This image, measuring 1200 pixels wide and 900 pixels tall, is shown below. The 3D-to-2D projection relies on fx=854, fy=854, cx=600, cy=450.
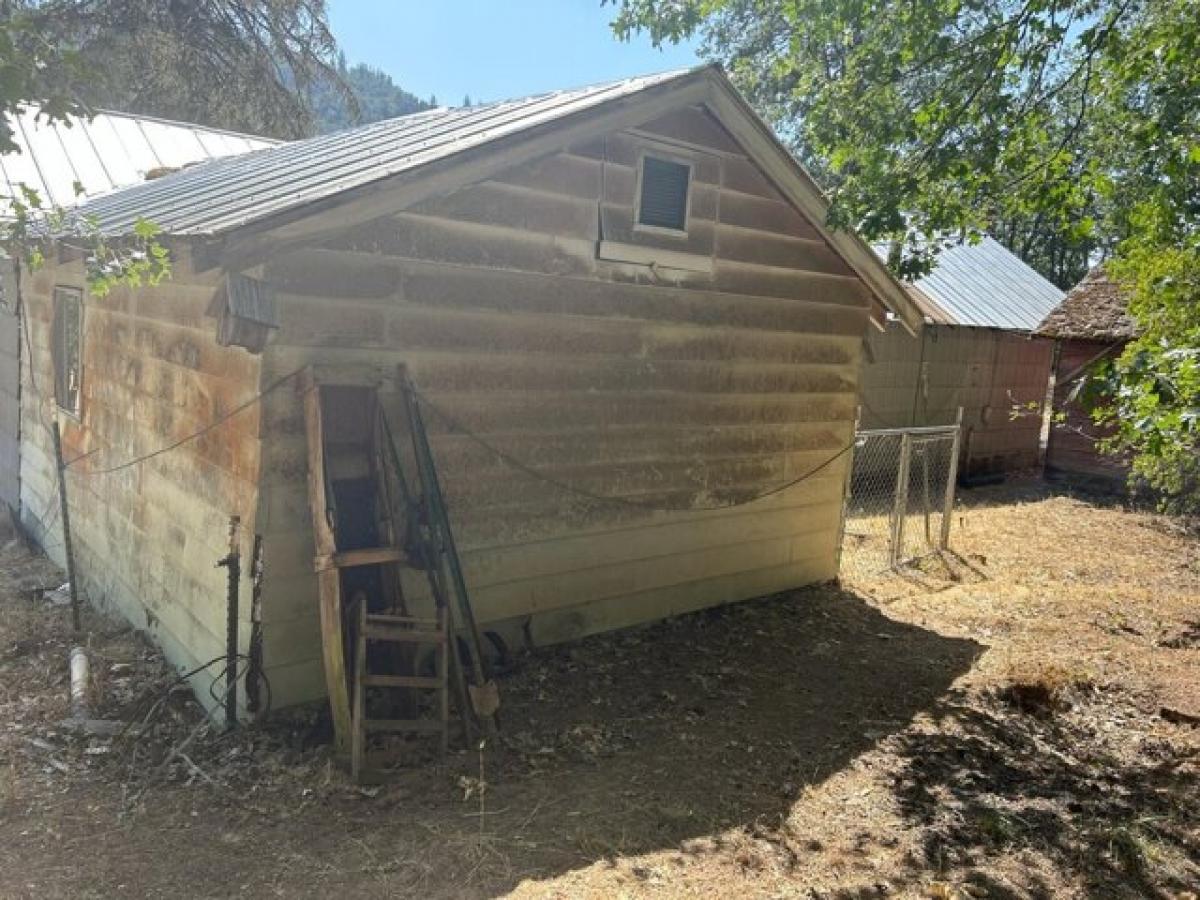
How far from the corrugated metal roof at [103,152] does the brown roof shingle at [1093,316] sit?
1432 cm

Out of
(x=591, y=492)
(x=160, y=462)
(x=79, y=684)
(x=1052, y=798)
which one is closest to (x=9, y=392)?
(x=160, y=462)

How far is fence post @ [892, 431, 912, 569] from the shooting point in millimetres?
9070

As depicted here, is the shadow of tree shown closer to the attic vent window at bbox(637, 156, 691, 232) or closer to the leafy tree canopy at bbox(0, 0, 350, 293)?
the attic vent window at bbox(637, 156, 691, 232)

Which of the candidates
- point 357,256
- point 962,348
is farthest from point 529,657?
point 962,348

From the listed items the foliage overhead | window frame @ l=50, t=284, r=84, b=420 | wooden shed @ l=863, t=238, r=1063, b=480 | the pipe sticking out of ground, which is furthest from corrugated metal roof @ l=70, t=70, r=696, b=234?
the foliage overhead

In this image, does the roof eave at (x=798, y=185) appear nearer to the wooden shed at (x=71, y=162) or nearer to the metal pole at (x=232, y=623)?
the metal pole at (x=232, y=623)

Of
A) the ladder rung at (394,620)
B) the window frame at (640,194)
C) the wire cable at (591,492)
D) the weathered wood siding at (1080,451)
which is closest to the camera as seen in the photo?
the ladder rung at (394,620)

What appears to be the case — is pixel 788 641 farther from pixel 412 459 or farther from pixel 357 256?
pixel 357 256

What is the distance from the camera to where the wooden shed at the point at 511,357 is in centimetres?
495

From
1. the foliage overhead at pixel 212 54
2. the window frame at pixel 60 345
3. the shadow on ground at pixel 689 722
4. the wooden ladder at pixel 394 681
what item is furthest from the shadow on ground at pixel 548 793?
the foliage overhead at pixel 212 54

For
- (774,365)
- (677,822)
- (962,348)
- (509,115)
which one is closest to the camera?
(677,822)

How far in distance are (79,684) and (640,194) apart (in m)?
5.17

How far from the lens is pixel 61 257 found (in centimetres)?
704

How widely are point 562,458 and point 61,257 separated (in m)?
4.52
